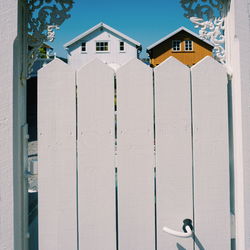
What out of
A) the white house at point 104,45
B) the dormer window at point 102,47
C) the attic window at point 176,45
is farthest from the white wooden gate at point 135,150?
the attic window at point 176,45

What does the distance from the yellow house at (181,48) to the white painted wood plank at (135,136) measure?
54.9 ft

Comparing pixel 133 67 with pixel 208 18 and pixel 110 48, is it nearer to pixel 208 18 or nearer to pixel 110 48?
pixel 208 18

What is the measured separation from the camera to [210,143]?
1.31 m

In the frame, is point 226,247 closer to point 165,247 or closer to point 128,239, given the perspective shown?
point 165,247

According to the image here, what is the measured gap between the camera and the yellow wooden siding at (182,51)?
1766 cm

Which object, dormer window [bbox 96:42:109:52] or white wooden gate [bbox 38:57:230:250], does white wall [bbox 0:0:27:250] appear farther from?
dormer window [bbox 96:42:109:52]

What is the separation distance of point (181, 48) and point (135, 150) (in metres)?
18.1

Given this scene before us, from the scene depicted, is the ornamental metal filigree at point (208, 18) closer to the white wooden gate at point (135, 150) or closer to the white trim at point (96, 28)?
the white wooden gate at point (135, 150)

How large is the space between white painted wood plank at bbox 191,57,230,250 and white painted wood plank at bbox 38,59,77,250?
1.93 feet

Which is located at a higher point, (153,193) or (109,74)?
(109,74)

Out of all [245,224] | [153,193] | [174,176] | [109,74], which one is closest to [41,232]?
[153,193]

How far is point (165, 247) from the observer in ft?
4.40

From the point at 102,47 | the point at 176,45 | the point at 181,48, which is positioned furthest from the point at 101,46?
the point at 181,48

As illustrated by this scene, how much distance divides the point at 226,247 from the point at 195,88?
2.59 feet
